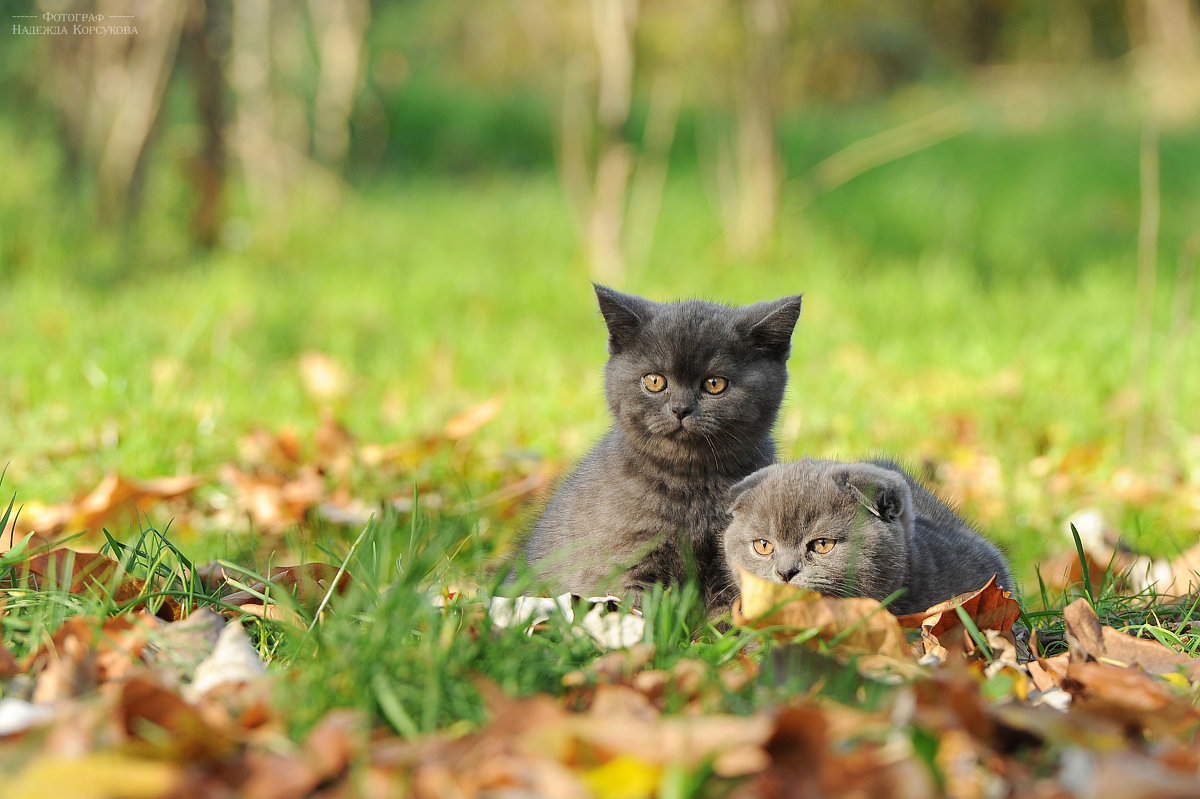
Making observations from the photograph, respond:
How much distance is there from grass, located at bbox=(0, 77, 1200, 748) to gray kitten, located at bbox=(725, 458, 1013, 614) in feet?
0.80

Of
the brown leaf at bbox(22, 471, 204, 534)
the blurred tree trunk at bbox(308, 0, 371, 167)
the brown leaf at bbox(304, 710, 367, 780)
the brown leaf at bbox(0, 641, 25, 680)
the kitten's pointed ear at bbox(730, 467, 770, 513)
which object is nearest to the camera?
the brown leaf at bbox(304, 710, 367, 780)

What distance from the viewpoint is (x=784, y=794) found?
136 cm

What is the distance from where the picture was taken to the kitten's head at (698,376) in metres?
2.54

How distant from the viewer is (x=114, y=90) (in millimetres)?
6629

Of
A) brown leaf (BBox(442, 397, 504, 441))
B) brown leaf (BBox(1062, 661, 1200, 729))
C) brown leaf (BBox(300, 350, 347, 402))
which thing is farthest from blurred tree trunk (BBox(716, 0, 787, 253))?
brown leaf (BBox(1062, 661, 1200, 729))

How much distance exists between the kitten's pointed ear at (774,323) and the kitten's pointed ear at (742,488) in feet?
1.13

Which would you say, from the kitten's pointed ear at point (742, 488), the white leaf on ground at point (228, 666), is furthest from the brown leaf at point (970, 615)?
the white leaf on ground at point (228, 666)

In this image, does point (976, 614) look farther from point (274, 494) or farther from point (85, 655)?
point (274, 494)

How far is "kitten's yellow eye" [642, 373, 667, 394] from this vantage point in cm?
259

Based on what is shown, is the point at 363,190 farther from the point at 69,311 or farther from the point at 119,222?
the point at 69,311

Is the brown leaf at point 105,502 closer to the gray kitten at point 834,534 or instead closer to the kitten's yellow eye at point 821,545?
the gray kitten at point 834,534

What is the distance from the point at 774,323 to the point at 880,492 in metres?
0.51

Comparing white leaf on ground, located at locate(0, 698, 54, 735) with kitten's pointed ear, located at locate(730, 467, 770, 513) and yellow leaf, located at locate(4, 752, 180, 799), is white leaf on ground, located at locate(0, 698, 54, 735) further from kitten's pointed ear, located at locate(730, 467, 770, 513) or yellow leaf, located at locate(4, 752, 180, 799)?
kitten's pointed ear, located at locate(730, 467, 770, 513)

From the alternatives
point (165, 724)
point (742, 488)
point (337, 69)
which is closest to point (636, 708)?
point (165, 724)
